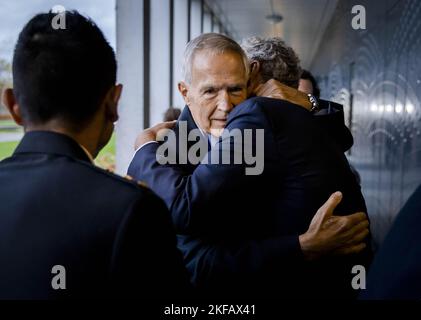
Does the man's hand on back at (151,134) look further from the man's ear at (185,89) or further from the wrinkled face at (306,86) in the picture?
the wrinkled face at (306,86)

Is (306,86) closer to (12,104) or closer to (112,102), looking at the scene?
(112,102)

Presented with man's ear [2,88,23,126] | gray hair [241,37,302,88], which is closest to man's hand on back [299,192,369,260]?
gray hair [241,37,302,88]

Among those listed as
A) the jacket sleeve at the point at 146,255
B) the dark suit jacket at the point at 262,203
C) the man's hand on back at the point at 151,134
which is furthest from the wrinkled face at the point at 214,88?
the jacket sleeve at the point at 146,255

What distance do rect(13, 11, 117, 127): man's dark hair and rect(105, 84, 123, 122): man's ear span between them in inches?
1.5

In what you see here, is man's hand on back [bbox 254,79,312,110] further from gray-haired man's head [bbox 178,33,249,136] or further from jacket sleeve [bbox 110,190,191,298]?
jacket sleeve [bbox 110,190,191,298]

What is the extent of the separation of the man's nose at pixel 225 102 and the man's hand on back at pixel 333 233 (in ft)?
1.47

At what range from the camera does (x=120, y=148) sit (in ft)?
11.8

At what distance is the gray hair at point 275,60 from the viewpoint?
1341 millimetres

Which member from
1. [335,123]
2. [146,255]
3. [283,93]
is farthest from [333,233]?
[146,255]

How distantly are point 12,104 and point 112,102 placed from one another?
182mm

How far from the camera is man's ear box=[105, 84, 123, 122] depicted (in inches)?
32.8

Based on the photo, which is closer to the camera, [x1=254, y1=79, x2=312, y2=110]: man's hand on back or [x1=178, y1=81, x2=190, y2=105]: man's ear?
[x1=254, y1=79, x2=312, y2=110]: man's hand on back

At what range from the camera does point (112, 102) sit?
840 mm
